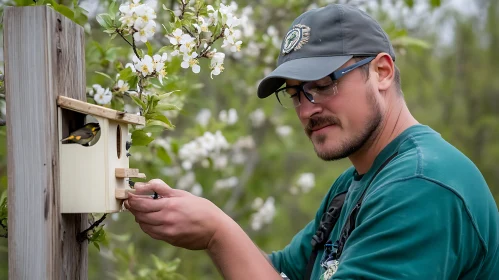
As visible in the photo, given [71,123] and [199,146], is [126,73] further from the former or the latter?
[199,146]

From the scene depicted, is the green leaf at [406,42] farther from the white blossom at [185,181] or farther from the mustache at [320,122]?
the white blossom at [185,181]

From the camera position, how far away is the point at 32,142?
79.9 inches

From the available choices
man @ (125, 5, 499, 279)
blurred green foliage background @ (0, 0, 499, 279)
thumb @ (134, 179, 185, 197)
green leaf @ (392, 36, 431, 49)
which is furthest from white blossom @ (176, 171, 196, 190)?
thumb @ (134, 179, 185, 197)

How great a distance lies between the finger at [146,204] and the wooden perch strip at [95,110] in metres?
0.26

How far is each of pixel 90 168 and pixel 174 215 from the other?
32 centimetres

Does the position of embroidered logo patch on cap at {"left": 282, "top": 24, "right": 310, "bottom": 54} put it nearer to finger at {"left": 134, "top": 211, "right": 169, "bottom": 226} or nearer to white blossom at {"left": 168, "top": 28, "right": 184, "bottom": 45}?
white blossom at {"left": 168, "top": 28, "right": 184, "bottom": 45}

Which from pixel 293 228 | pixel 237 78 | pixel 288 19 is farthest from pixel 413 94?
pixel 288 19

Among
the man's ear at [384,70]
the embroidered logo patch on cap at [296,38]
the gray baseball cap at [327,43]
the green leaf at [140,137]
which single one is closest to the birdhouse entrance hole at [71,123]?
the green leaf at [140,137]

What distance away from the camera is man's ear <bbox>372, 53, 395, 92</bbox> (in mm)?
2367

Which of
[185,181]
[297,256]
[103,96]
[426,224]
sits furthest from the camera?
[185,181]

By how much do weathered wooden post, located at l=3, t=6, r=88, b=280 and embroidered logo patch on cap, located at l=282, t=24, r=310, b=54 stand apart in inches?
33.9

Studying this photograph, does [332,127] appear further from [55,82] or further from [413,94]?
[413,94]

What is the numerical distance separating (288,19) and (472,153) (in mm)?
6781

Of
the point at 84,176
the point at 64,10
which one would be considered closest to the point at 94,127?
the point at 84,176
